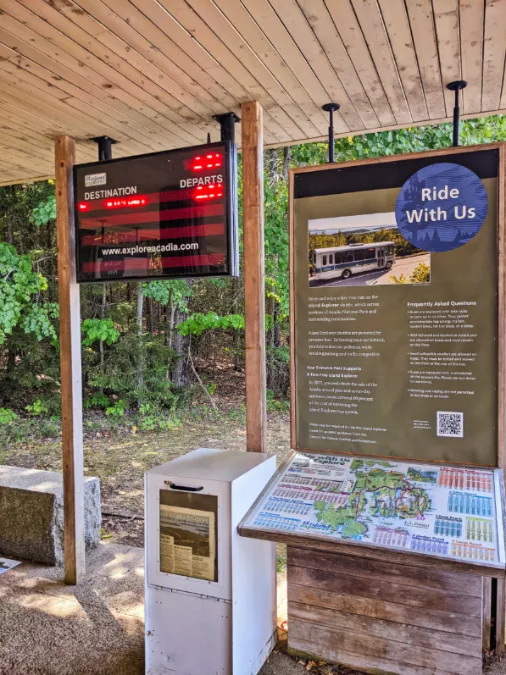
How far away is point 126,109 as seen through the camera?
271cm

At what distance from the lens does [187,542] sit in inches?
87.0

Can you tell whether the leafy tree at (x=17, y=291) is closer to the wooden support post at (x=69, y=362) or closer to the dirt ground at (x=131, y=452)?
the dirt ground at (x=131, y=452)

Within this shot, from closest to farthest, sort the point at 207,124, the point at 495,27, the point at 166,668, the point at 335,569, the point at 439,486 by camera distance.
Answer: the point at 495,27
the point at 439,486
the point at 166,668
the point at 335,569
the point at 207,124

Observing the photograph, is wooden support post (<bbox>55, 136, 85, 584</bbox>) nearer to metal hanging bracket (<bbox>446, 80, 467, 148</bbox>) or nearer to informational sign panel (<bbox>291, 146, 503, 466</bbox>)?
informational sign panel (<bbox>291, 146, 503, 466</bbox>)

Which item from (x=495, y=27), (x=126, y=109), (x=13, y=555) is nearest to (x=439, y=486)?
(x=495, y=27)

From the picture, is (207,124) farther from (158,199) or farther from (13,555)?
(13,555)

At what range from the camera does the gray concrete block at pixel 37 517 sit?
347cm

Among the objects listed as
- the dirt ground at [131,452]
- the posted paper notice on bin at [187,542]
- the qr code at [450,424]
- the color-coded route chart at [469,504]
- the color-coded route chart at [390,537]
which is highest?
the qr code at [450,424]

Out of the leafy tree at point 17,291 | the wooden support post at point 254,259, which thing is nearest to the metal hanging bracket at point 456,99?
the wooden support post at point 254,259

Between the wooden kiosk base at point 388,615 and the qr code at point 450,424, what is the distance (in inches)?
22.6

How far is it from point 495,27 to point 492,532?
5.97 ft

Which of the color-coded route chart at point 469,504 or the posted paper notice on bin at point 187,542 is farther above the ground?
the color-coded route chart at point 469,504

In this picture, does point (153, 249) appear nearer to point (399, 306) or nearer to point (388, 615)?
point (399, 306)

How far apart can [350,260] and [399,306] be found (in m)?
0.32
